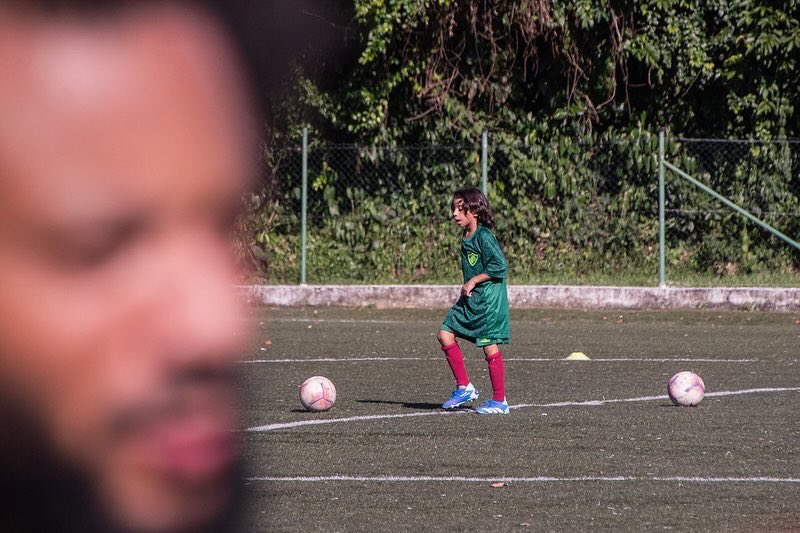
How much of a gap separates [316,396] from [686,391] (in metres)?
2.54

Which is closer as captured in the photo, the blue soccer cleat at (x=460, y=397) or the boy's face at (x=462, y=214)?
the blue soccer cleat at (x=460, y=397)

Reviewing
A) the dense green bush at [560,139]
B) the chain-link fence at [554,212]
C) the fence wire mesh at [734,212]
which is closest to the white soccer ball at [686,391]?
the chain-link fence at [554,212]

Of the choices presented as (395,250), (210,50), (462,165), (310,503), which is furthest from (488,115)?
(210,50)

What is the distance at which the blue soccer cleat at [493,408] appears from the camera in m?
8.82

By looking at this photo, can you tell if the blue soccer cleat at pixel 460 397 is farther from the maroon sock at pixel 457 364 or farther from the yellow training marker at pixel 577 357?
the yellow training marker at pixel 577 357

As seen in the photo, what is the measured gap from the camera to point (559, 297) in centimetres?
1800

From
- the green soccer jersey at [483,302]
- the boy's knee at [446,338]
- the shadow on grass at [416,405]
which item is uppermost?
the green soccer jersey at [483,302]

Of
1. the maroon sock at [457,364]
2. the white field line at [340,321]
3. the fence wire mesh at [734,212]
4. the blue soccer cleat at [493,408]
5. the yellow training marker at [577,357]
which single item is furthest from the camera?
the fence wire mesh at [734,212]

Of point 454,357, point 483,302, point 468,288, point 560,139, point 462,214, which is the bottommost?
point 454,357

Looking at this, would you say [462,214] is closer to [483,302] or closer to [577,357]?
[483,302]

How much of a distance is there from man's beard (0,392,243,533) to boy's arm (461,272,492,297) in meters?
8.59

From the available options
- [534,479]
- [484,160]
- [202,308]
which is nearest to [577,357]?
[534,479]

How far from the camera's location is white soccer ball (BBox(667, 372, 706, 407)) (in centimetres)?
918

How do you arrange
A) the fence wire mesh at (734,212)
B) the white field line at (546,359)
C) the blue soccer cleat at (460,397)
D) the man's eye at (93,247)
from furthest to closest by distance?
the fence wire mesh at (734,212), the white field line at (546,359), the blue soccer cleat at (460,397), the man's eye at (93,247)
